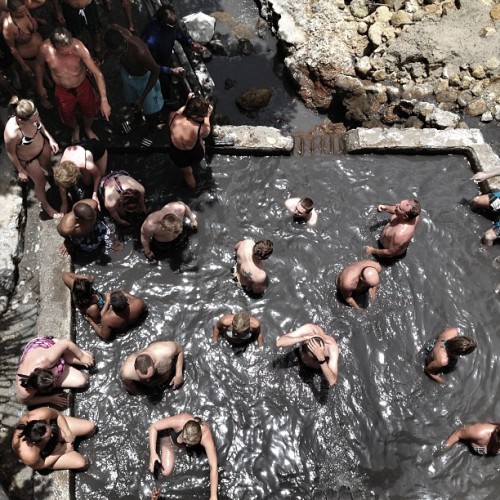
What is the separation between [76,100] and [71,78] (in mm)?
448

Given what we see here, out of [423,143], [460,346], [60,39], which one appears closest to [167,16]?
[60,39]

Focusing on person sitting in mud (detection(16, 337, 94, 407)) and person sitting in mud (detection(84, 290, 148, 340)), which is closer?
person sitting in mud (detection(16, 337, 94, 407))

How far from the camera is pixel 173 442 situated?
6078 millimetres

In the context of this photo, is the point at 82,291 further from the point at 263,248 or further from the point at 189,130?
the point at 189,130

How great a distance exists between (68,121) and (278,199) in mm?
3408

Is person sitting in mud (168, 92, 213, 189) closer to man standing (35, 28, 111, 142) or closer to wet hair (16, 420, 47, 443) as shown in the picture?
man standing (35, 28, 111, 142)

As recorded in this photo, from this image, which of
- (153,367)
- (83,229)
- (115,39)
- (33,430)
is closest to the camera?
(33,430)

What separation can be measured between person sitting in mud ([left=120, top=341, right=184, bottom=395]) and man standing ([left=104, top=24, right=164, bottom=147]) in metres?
3.41

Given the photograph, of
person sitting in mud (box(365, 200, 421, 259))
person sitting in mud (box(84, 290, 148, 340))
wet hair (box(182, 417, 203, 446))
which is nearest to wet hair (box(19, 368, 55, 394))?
person sitting in mud (box(84, 290, 148, 340))

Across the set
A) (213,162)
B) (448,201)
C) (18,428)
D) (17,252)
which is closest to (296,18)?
(213,162)

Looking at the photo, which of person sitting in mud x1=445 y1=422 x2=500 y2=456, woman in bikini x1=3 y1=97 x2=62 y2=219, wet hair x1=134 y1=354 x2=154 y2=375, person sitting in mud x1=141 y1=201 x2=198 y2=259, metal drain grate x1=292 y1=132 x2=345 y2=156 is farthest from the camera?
metal drain grate x1=292 y1=132 x2=345 y2=156

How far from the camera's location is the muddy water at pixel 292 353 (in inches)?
242

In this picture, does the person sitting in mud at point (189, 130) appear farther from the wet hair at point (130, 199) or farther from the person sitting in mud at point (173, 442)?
the person sitting in mud at point (173, 442)

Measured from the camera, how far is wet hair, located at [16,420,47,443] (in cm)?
526
